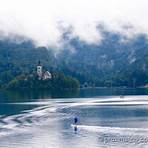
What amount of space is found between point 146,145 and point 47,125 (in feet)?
124

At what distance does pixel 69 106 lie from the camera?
182m

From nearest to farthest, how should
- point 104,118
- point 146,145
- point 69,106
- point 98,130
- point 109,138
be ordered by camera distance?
1. point 146,145
2. point 109,138
3. point 98,130
4. point 104,118
5. point 69,106

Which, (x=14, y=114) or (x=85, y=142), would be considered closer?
(x=85, y=142)

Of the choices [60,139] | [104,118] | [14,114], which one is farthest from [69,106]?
[60,139]

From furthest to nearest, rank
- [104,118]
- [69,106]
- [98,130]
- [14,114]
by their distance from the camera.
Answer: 1. [69,106]
2. [14,114]
3. [104,118]
4. [98,130]

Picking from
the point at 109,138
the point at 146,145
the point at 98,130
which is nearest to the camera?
the point at 146,145

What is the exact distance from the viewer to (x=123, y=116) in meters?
141

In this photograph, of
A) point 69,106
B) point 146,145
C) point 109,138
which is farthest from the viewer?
point 69,106

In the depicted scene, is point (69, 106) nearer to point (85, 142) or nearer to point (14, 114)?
point (14, 114)

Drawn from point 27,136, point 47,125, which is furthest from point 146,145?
point 47,125

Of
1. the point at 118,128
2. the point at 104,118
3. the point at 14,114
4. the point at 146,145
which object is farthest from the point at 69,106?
the point at 146,145

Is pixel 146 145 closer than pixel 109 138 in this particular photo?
Yes

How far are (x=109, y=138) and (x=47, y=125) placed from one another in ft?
87.8

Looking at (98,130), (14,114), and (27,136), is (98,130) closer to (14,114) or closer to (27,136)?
(27,136)
